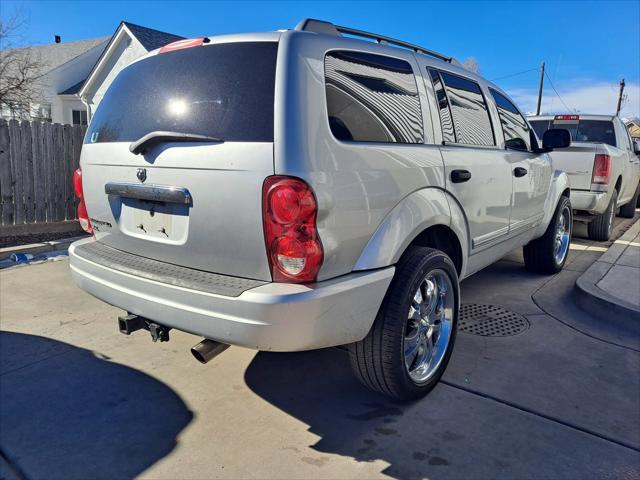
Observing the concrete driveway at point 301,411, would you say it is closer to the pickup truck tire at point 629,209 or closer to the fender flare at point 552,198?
the fender flare at point 552,198

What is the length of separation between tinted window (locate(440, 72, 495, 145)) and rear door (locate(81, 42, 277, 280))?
155cm

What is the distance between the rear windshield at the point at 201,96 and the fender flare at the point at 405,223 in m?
0.75

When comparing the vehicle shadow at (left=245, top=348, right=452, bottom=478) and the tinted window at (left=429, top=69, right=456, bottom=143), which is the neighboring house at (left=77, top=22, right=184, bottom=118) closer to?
the tinted window at (left=429, top=69, right=456, bottom=143)

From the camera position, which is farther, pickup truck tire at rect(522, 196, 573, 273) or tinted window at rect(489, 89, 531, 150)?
pickup truck tire at rect(522, 196, 573, 273)

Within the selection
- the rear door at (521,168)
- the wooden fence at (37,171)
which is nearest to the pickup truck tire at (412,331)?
the rear door at (521,168)

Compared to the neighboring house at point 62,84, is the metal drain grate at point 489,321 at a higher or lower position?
lower

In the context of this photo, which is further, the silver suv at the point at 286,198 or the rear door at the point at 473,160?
the rear door at the point at 473,160

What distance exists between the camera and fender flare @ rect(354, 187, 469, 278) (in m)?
2.41

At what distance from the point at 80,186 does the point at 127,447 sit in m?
1.67

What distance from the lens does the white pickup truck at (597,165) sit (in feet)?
22.1

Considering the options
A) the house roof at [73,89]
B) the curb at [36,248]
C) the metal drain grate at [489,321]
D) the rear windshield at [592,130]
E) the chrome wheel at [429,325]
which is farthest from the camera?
the house roof at [73,89]

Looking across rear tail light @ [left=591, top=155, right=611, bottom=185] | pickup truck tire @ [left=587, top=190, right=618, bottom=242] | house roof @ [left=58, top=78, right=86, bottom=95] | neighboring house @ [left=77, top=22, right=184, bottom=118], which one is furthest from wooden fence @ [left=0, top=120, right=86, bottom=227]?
house roof @ [left=58, top=78, right=86, bottom=95]

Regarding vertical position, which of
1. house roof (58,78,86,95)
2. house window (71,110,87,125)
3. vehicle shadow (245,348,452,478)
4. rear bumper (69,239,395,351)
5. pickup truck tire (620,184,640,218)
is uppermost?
house roof (58,78,86,95)

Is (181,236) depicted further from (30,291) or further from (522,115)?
(522,115)
